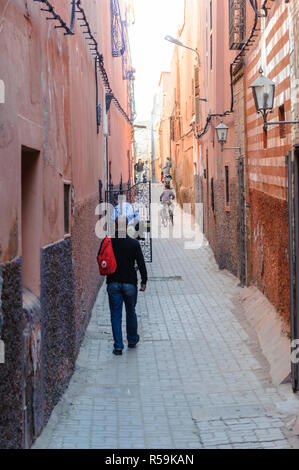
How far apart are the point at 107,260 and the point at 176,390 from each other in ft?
6.44

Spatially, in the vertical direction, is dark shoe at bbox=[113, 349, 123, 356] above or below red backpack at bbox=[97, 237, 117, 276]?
below

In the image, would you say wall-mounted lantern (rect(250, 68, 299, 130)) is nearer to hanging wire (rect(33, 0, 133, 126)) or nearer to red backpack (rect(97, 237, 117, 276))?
hanging wire (rect(33, 0, 133, 126))

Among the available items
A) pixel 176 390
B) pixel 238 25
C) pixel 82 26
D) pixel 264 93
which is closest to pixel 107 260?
pixel 176 390

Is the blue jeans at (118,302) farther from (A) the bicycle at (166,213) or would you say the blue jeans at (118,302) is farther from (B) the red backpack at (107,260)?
(A) the bicycle at (166,213)

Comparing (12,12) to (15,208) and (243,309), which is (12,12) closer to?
(15,208)

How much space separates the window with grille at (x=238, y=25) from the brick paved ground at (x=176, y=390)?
4.48 m

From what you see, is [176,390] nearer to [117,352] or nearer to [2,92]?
[117,352]

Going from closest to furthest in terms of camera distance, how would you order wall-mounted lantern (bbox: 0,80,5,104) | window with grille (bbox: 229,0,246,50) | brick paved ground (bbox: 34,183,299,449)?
wall-mounted lantern (bbox: 0,80,5,104), brick paved ground (bbox: 34,183,299,449), window with grille (bbox: 229,0,246,50)

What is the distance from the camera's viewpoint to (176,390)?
22.3 feet

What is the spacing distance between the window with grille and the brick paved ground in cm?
448

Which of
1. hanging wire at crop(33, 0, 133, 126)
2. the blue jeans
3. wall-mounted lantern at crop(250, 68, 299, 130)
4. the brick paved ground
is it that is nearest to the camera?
the brick paved ground

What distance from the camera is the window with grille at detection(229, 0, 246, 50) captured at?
449 inches

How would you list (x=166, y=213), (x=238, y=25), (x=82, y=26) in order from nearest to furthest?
(x=82, y=26) → (x=238, y=25) → (x=166, y=213)

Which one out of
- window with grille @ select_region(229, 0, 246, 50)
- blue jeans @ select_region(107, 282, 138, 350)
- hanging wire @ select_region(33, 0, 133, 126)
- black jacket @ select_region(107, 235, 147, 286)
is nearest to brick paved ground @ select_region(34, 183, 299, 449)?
blue jeans @ select_region(107, 282, 138, 350)
